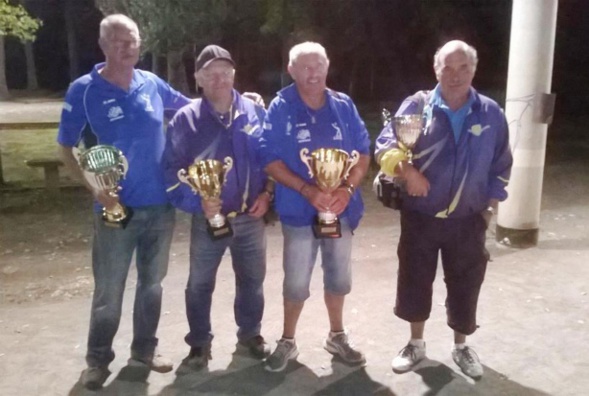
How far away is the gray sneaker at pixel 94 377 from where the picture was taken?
416 cm

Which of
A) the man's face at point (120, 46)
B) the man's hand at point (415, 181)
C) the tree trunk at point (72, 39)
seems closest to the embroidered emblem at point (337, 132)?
the man's hand at point (415, 181)

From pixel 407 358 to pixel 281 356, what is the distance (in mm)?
815

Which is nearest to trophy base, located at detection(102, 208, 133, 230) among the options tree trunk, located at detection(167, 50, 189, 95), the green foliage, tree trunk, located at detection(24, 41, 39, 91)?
the green foliage

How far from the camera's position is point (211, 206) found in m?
3.95

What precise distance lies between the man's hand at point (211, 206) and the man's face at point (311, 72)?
84 centimetres

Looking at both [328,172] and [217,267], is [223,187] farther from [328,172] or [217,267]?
[328,172]

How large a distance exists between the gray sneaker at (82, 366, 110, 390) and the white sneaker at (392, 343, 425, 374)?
182 centimetres

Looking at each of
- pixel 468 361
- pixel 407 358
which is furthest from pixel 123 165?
pixel 468 361

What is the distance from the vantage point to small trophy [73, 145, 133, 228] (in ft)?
12.3

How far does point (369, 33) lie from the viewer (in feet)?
72.8

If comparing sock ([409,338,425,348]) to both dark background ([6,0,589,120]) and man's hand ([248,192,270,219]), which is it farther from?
dark background ([6,0,589,120])

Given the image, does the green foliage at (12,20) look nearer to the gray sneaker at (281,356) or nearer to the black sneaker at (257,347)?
the black sneaker at (257,347)

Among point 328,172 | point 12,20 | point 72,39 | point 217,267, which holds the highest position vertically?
point 12,20

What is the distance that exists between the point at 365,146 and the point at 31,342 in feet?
9.05
